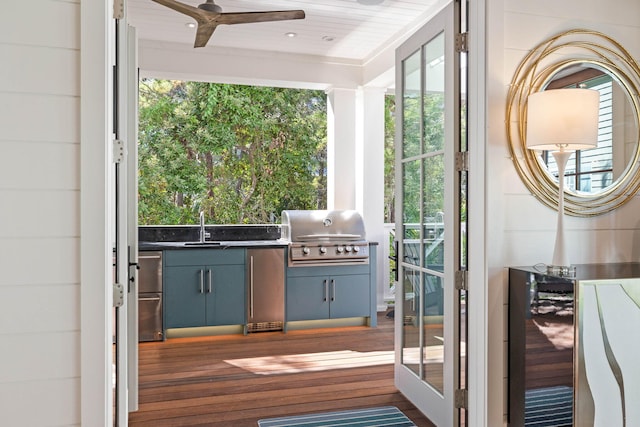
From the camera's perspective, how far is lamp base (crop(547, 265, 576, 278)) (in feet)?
6.87

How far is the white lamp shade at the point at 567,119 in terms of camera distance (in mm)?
2102

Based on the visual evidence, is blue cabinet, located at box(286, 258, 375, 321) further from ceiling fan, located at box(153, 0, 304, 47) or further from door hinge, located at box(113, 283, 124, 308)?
door hinge, located at box(113, 283, 124, 308)

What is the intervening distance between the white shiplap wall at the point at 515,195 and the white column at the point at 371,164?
3.17 meters

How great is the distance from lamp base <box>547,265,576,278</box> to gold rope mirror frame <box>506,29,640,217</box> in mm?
380

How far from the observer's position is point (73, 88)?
1837 mm

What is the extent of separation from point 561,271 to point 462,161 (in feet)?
2.40

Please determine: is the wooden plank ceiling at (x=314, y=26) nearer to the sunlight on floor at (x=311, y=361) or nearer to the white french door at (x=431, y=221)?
the white french door at (x=431, y=221)

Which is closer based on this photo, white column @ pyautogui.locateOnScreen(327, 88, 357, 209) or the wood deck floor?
the wood deck floor

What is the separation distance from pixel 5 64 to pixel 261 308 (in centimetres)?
335

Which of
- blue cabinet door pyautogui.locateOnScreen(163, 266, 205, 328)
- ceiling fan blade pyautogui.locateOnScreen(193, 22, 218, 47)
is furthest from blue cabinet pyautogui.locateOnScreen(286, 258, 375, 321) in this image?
ceiling fan blade pyautogui.locateOnScreen(193, 22, 218, 47)

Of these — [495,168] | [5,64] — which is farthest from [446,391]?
[5,64]

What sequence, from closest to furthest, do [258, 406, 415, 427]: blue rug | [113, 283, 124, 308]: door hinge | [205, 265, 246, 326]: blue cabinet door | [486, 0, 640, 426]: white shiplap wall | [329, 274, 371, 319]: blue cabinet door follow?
[113, 283, 124, 308]: door hinge → [486, 0, 640, 426]: white shiplap wall → [258, 406, 415, 427]: blue rug → [205, 265, 246, 326]: blue cabinet door → [329, 274, 371, 319]: blue cabinet door

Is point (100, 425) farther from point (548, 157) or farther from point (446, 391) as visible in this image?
point (548, 157)


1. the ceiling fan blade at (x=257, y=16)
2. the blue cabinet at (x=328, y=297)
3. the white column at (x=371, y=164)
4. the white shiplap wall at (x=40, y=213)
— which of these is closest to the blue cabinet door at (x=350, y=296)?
the blue cabinet at (x=328, y=297)
